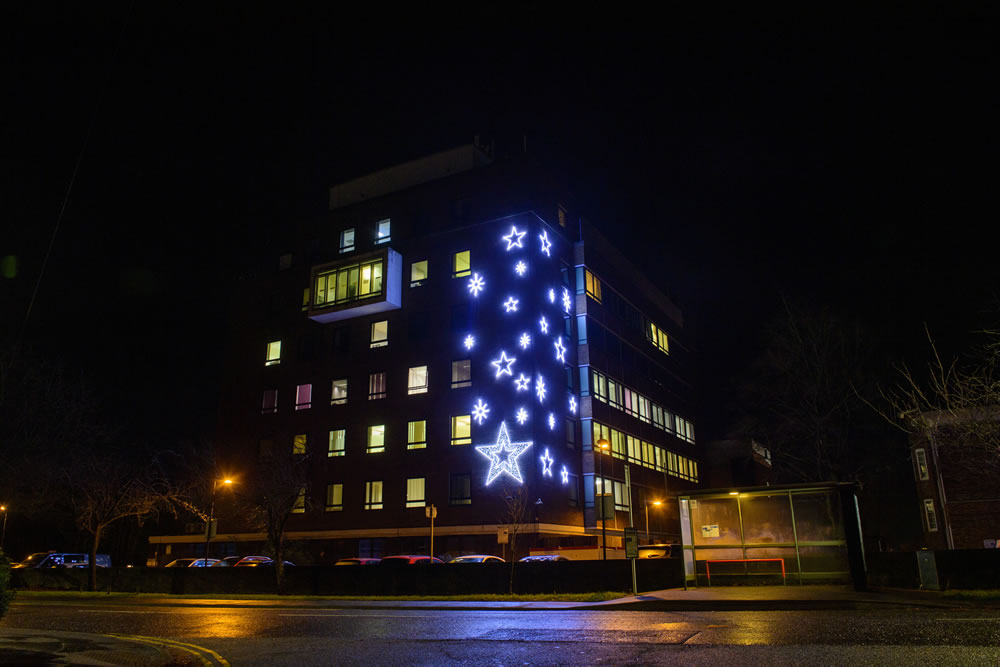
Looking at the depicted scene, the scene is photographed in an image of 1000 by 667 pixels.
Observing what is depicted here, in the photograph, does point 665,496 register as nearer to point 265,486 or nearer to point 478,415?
point 478,415

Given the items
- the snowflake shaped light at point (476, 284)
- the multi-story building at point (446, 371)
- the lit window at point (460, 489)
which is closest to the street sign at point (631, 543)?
the multi-story building at point (446, 371)

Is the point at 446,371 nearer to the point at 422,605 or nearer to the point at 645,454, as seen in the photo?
the point at 645,454

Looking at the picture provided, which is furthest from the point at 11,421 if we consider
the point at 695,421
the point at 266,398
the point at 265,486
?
the point at 695,421

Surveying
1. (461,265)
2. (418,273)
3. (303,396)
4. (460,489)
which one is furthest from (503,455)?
(303,396)

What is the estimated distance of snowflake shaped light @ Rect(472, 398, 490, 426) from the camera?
42375 millimetres

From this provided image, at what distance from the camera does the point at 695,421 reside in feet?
230

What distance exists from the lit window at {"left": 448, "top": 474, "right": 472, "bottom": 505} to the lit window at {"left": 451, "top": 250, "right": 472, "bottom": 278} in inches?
497

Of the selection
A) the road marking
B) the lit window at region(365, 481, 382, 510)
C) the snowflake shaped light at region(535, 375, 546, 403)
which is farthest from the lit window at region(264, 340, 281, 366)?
the road marking

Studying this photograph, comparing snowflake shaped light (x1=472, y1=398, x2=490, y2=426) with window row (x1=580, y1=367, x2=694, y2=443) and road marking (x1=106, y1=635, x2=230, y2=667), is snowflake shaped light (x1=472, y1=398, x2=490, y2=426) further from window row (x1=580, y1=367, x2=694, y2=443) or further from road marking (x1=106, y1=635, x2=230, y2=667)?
road marking (x1=106, y1=635, x2=230, y2=667)

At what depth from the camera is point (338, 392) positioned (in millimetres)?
48875

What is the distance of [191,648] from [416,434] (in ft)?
106

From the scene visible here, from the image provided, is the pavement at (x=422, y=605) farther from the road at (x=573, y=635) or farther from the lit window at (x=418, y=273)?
the lit window at (x=418, y=273)

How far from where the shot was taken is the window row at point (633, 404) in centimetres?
4832

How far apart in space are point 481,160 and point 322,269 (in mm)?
13367
